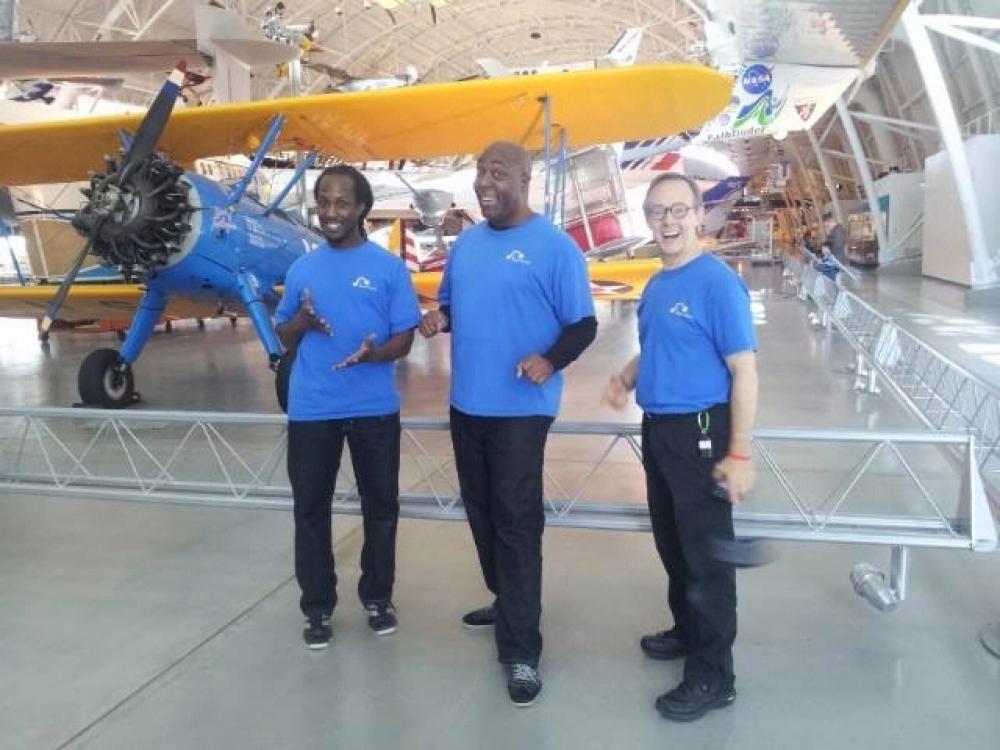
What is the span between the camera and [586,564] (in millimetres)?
3119

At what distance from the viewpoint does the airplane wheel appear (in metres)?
6.39

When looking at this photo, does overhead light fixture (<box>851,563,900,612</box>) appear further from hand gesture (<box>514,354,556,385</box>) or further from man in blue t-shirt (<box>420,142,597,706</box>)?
hand gesture (<box>514,354,556,385</box>)

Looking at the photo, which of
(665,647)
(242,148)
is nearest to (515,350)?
(665,647)

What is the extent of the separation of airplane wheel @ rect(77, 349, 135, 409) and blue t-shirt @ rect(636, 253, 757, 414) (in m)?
5.77

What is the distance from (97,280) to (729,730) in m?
9.02

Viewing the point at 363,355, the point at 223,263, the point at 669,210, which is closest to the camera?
the point at 669,210

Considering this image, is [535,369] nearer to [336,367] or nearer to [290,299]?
[336,367]

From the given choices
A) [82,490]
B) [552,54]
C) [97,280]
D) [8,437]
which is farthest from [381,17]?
[82,490]

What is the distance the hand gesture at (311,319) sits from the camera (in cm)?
238

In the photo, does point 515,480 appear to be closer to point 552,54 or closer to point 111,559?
point 111,559

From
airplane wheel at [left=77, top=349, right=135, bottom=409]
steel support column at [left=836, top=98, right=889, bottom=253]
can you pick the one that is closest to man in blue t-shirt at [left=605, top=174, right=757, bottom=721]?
airplane wheel at [left=77, top=349, right=135, bottom=409]

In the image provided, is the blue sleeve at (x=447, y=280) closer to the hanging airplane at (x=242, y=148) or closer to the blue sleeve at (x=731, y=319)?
the blue sleeve at (x=731, y=319)

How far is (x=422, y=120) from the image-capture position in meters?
6.17

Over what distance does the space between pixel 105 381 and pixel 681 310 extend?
19.4ft
